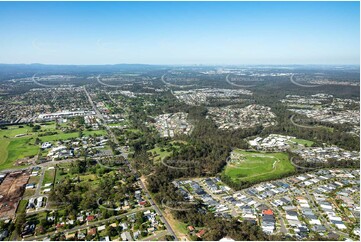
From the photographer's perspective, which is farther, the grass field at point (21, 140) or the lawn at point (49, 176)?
the grass field at point (21, 140)

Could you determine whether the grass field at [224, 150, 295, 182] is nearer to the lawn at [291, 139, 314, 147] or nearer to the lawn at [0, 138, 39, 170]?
the lawn at [291, 139, 314, 147]

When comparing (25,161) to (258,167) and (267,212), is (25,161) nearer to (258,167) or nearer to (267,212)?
(258,167)

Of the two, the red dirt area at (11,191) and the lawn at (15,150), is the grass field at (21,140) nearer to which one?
the lawn at (15,150)

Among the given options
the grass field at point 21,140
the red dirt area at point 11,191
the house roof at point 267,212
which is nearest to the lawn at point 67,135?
the grass field at point 21,140

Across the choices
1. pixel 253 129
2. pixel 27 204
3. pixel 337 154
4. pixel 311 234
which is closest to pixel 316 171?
pixel 337 154

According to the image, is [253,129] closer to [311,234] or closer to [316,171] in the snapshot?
[316,171]
